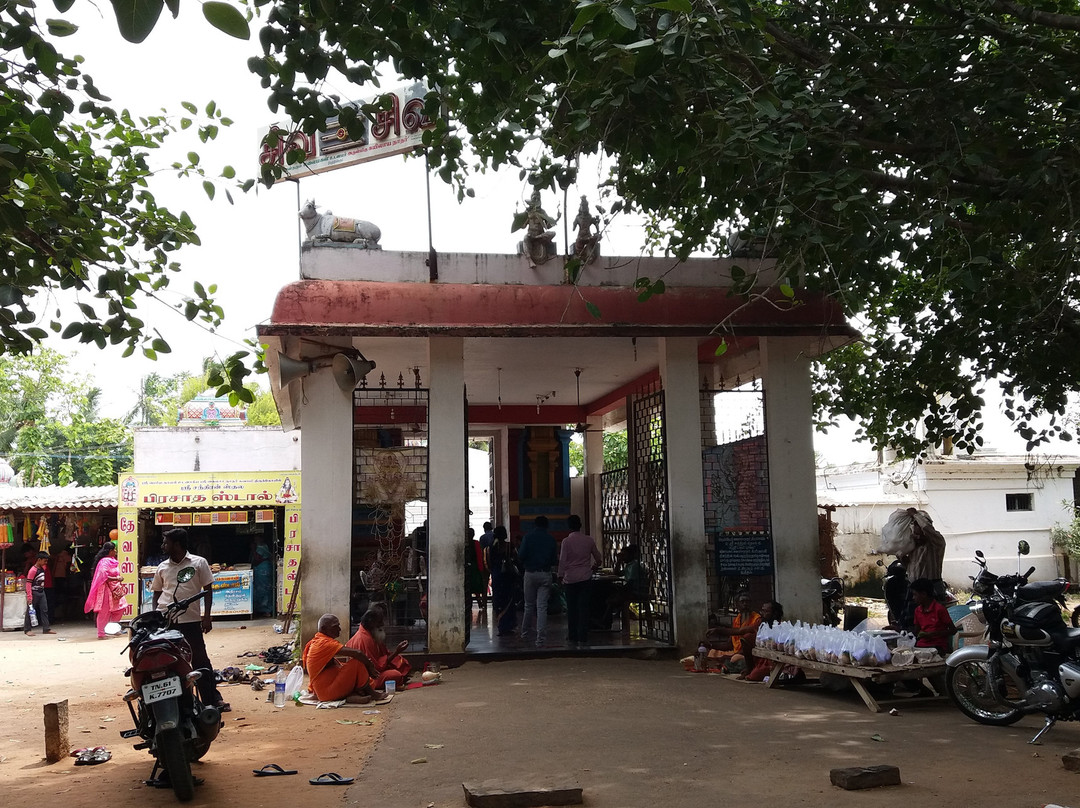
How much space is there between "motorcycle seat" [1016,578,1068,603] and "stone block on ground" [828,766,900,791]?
7.15 ft

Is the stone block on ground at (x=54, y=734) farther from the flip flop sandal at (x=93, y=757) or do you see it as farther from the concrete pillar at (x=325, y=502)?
the concrete pillar at (x=325, y=502)

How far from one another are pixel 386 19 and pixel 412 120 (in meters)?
4.28

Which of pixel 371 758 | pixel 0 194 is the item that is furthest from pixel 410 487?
pixel 0 194

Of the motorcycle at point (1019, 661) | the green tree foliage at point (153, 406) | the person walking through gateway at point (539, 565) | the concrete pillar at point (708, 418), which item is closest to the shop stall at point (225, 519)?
the person walking through gateway at point (539, 565)

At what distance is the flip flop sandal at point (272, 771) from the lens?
588 centimetres

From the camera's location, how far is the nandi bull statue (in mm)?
10297

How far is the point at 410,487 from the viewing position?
10.5 m

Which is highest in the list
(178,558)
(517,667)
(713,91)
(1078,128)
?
(713,91)

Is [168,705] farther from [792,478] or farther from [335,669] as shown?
[792,478]

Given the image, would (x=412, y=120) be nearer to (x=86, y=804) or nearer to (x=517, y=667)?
(x=517, y=667)

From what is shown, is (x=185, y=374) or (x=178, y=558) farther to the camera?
(x=185, y=374)

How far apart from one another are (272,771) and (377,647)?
9.85 feet

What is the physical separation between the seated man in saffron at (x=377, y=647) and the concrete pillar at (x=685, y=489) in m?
3.12

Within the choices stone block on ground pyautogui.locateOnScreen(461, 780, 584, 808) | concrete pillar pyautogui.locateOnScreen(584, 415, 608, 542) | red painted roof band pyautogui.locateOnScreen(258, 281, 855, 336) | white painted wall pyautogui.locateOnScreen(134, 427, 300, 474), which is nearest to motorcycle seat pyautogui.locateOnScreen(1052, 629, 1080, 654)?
stone block on ground pyautogui.locateOnScreen(461, 780, 584, 808)
